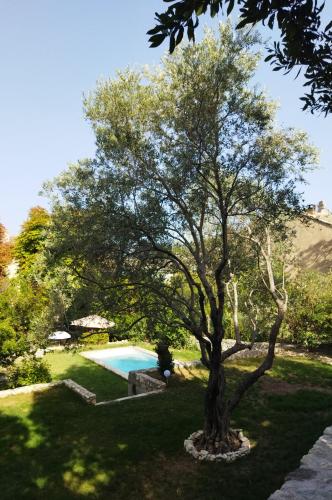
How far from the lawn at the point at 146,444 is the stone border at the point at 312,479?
0.68m

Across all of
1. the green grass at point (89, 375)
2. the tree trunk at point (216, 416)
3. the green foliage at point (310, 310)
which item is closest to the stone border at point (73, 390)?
the green grass at point (89, 375)

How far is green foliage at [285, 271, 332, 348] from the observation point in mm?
23016

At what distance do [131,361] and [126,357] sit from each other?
894mm

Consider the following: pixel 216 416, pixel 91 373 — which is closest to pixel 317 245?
pixel 91 373

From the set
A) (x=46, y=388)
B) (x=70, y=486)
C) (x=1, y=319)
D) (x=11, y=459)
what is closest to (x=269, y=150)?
(x=70, y=486)

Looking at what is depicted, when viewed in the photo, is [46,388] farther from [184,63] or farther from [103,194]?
[184,63]

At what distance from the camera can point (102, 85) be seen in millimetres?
11758

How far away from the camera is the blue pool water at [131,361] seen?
26528 mm

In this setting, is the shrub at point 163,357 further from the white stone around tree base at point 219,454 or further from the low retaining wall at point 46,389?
the white stone around tree base at point 219,454

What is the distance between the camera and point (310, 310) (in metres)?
23.6

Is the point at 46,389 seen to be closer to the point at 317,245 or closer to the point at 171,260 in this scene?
the point at 171,260

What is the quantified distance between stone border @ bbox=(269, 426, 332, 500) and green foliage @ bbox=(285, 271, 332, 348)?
14.3 metres

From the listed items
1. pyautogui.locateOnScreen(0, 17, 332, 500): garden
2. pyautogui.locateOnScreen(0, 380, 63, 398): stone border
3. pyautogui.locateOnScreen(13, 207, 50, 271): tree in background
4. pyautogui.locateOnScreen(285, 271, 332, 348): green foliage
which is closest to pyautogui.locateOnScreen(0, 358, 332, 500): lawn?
pyautogui.locateOnScreen(0, 17, 332, 500): garden

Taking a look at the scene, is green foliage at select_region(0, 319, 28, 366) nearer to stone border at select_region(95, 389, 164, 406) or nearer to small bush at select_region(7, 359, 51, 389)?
small bush at select_region(7, 359, 51, 389)
